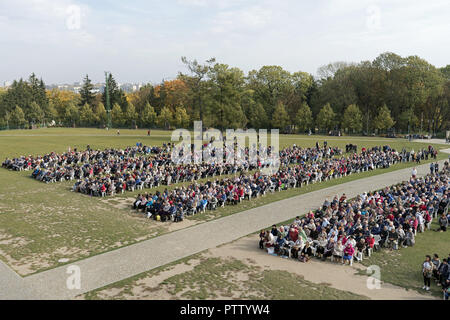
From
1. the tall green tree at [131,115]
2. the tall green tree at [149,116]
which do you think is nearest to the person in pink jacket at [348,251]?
the tall green tree at [149,116]

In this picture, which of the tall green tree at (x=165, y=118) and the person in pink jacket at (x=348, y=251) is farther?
the tall green tree at (x=165, y=118)

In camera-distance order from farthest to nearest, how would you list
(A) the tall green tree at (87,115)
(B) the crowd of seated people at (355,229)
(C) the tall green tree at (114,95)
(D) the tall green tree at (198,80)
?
(C) the tall green tree at (114,95), (A) the tall green tree at (87,115), (D) the tall green tree at (198,80), (B) the crowd of seated people at (355,229)

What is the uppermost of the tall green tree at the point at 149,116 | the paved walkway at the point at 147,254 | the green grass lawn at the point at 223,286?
the tall green tree at the point at 149,116

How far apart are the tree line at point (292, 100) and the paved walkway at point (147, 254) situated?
135 feet

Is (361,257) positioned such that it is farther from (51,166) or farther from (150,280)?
(51,166)

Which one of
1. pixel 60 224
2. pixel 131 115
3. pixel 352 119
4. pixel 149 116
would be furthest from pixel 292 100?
pixel 60 224

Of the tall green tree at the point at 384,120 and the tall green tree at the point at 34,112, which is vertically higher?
the tall green tree at the point at 34,112

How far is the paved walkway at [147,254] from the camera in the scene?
32.9 ft

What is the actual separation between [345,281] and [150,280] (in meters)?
6.11

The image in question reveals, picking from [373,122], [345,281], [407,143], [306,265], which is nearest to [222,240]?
[306,265]

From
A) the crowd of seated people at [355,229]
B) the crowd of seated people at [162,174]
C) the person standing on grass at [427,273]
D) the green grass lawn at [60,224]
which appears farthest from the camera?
the crowd of seated people at [162,174]

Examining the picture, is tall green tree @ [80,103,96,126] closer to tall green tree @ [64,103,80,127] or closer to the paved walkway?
tall green tree @ [64,103,80,127]

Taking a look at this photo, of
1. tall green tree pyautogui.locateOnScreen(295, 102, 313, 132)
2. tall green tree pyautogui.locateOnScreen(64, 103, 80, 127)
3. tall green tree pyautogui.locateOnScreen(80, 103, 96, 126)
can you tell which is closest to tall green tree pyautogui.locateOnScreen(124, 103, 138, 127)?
tall green tree pyautogui.locateOnScreen(80, 103, 96, 126)

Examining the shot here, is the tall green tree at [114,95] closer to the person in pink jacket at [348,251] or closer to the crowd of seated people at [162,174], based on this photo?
the crowd of seated people at [162,174]
